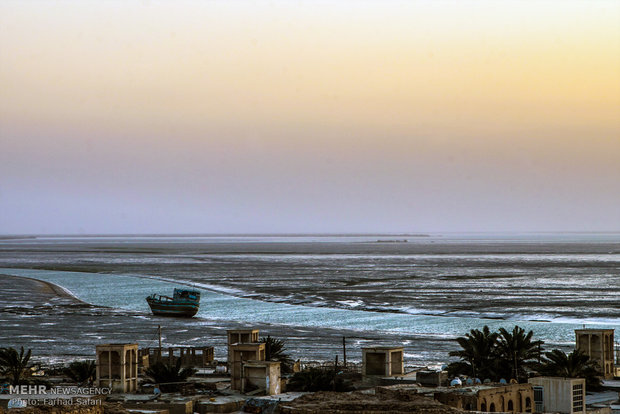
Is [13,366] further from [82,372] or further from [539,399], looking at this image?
[539,399]

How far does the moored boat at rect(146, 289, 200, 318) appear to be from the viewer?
258ft

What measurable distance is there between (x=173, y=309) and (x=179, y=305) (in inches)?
25.2

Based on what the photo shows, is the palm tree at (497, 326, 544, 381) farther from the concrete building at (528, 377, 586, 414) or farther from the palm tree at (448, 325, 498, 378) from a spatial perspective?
the concrete building at (528, 377, 586, 414)

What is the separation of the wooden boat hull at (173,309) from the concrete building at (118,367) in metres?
41.6

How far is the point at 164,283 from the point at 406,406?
95.5m

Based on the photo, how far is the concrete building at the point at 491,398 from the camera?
102 ft

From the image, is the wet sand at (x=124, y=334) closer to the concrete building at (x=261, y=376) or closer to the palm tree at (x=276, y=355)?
the palm tree at (x=276, y=355)

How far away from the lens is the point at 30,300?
306ft

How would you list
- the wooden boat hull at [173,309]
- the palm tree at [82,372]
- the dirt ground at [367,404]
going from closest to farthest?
the dirt ground at [367,404], the palm tree at [82,372], the wooden boat hull at [173,309]

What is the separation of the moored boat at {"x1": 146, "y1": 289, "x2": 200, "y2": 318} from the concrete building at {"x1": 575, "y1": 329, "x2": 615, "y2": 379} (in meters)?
41.2

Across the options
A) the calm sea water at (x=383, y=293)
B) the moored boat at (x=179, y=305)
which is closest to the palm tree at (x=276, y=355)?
the calm sea water at (x=383, y=293)

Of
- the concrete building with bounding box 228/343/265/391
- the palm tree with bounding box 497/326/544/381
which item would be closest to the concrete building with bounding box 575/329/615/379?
the palm tree with bounding box 497/326/544/381

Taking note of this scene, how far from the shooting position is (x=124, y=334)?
64.6 metres

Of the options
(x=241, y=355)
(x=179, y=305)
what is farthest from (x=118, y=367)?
(x=179, y=305)
